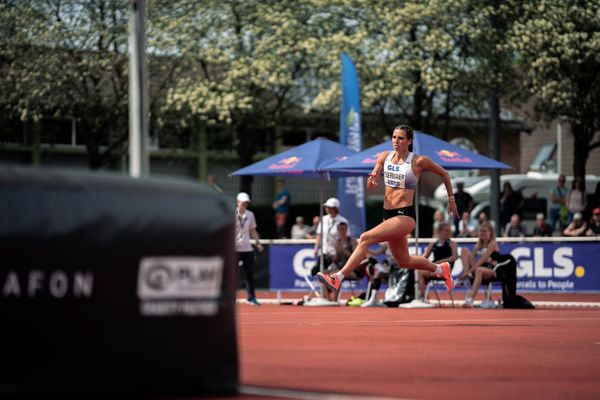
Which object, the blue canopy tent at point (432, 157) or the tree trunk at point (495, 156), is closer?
the blue canopy tent at point (432, 157)

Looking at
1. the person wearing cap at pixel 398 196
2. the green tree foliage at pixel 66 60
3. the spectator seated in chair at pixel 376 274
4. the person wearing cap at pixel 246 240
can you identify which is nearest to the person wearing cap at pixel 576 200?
the spectator seated in chair at pixel 376 274

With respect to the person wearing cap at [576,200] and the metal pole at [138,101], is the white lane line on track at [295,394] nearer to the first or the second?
the metal pole at [138,101]

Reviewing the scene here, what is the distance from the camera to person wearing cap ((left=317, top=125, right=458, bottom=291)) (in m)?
15.4

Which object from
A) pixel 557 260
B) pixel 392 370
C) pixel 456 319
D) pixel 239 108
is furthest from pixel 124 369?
pixel 239 108

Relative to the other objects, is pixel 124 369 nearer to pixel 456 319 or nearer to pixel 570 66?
pixel 456 319

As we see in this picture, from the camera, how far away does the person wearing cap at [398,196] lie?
50.6 feet

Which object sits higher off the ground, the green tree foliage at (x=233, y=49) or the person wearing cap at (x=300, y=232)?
the green tree foliage at (x=233, y=49)

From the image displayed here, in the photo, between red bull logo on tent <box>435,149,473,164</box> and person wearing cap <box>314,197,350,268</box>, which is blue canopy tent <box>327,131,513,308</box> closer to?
red bull logo on tent <box>435,149,473,164</box>

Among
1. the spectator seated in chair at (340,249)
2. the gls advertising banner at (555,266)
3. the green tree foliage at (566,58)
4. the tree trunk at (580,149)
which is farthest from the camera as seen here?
the tree trunk at (580,149)

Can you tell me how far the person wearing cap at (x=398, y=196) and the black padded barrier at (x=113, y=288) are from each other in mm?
8025

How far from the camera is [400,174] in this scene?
51.7 ft

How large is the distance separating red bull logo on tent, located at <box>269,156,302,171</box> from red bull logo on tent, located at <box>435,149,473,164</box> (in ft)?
9.49

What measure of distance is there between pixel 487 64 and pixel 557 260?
1492 centimetres

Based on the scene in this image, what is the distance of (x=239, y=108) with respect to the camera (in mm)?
39875
